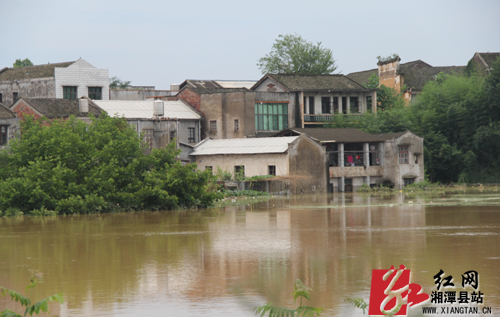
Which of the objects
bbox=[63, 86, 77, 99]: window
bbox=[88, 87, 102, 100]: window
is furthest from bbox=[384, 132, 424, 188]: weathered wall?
bbox=[63, 86, 77, 99]: window

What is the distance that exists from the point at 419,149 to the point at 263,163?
12.5 meters

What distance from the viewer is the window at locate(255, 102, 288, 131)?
54438mm

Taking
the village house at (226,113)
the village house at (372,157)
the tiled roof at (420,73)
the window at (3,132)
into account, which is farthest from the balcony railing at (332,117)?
the window at (3,132)

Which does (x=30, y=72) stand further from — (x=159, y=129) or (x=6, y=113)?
(x=6, y=113)

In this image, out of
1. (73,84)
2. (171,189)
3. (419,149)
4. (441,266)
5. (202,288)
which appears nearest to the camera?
(202,288)

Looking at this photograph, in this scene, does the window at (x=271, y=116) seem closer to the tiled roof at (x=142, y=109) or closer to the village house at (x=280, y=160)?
the tiled roof at (x=142, y=109)

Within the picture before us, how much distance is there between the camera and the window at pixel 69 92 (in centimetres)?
5866

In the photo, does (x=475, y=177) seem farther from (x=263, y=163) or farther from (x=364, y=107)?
(x=263, y=163)

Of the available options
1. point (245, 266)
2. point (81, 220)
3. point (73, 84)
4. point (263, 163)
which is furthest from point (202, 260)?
point (73, 84)

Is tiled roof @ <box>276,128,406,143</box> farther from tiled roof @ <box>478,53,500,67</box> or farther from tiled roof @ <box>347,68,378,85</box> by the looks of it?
tiled roof @ <box>347,68,378,85</box>

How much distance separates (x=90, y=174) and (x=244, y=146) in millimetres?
17479

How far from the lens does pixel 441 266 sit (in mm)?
16000

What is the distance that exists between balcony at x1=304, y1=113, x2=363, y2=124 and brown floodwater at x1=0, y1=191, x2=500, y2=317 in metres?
25.3

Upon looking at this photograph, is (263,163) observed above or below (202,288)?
above
